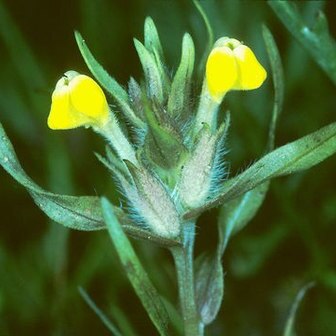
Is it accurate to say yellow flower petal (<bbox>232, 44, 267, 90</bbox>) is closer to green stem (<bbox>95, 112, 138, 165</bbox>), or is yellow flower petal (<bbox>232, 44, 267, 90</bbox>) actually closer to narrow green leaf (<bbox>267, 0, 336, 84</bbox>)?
green stem (<bbox>95, 112, 138, 165</bbox>)

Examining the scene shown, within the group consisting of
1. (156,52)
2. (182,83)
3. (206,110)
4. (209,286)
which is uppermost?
(156,52)

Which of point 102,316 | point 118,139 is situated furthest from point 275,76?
point 102,316

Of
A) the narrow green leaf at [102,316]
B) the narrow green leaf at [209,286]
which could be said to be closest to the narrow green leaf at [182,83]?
the narrow green leaf at [209,286]

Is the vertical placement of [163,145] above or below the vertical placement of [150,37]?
below

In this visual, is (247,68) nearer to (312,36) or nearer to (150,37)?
(150,37)

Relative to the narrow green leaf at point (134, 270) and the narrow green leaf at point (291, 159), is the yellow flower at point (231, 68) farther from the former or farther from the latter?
the narrow green leaf at point (134, 270)

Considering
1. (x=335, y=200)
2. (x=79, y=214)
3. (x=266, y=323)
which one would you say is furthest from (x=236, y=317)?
(x=79, y=214)

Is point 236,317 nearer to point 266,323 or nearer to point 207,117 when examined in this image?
point 266,323
